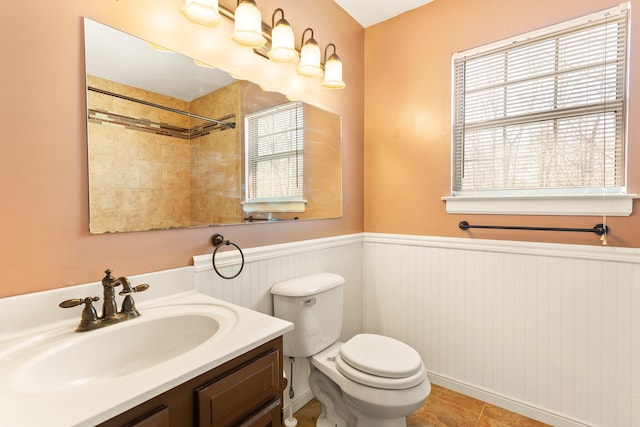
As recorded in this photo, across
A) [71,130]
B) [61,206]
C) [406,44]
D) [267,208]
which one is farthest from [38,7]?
[406,44]

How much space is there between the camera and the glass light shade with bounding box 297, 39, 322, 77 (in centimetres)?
162

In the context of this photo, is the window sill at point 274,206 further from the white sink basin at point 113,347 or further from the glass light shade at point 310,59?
the glass light shade at point 310,59

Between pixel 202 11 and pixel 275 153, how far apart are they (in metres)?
0.70

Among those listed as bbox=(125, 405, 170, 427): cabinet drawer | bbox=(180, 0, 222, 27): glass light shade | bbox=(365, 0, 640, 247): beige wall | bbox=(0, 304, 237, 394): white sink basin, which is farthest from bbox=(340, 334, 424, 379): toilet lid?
bbox=(180, 0, 222, 27): glass light shade

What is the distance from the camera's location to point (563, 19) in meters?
1.62

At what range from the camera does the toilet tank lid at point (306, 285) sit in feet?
5.17

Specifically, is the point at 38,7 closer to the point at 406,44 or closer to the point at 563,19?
the point at 406,44

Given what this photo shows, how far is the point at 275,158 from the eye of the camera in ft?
5.55

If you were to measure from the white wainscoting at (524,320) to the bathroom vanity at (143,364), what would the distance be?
4.53 feet

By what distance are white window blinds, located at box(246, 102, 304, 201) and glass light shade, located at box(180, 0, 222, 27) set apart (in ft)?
1.39

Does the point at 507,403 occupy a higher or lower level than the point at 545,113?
lower

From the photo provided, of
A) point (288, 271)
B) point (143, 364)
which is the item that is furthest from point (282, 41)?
point (143, 364)

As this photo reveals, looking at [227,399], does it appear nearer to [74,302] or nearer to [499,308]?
[74,302]

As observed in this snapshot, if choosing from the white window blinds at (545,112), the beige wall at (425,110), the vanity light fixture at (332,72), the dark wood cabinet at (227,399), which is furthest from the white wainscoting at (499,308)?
the vanity light fixture at (332,72)
